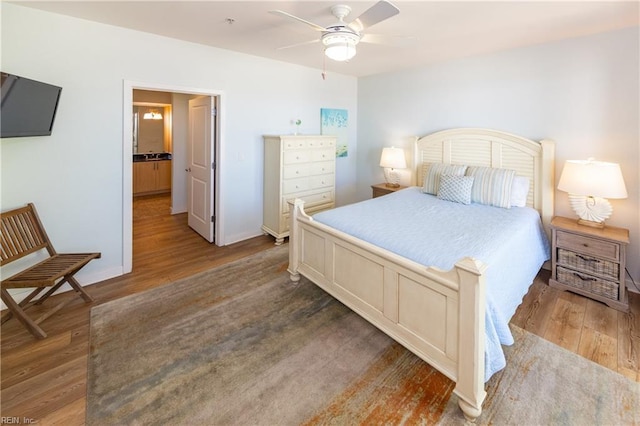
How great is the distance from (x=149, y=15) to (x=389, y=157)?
3.34 meters

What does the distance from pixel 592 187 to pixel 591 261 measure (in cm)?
68

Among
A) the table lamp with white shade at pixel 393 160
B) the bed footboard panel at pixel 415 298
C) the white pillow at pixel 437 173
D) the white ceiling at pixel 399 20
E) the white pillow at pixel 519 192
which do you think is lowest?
the bed footboard panel at pixel 415 298

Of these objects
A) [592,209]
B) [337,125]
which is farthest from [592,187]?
[337,125]

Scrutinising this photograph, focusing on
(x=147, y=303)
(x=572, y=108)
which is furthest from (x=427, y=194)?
(x=147, y=303)

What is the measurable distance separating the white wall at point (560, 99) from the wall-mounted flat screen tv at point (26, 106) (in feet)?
14.0

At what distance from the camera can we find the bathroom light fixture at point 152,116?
770cm

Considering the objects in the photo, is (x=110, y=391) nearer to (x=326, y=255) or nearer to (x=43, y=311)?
(x=43, y=311)

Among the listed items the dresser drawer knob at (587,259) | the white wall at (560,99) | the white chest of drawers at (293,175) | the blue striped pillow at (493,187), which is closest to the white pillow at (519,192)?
the blue striped pillow at (493,187)

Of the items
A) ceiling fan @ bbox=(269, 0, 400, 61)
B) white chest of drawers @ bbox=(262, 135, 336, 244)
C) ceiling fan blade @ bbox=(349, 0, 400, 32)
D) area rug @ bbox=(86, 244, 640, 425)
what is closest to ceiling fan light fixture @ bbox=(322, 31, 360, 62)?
ceiling fan @ bbox=(269, 0, 400, 61)

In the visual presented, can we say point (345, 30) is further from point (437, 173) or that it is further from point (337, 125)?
point (337, 125)

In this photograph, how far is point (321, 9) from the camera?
8.27 ft

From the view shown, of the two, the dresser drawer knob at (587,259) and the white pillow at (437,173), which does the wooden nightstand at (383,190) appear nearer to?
the white pillow at (437,173)

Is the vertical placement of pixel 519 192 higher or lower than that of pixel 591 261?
higher

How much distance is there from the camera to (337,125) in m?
5.36
